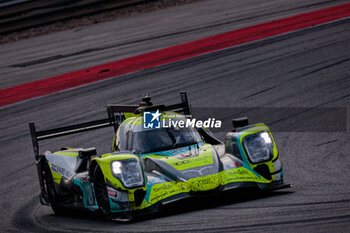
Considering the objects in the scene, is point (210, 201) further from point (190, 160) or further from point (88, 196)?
point (88, 196)

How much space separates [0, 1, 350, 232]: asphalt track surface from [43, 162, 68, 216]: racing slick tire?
0.66 ft

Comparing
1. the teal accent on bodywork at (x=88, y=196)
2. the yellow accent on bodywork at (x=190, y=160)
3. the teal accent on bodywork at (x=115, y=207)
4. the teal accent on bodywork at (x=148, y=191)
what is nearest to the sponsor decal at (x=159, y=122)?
the yellow accent on bodywork at (x=190, y=160)

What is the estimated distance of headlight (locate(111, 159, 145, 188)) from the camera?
7.04 m

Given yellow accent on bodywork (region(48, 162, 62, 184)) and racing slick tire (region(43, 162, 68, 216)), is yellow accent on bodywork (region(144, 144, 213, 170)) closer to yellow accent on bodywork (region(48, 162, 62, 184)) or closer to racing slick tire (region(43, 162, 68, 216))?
yellow accent on bodywork (region(48, 162, 62, 184))

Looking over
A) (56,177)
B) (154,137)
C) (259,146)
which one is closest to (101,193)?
(154,137)

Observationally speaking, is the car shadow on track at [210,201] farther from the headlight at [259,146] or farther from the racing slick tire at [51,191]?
the racing slick tire at [51,191]

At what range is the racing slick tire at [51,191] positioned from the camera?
9.05m

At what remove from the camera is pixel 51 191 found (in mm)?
9344

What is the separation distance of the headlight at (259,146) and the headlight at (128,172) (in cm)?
138

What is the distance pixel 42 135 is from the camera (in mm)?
9570

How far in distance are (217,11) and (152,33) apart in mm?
3102

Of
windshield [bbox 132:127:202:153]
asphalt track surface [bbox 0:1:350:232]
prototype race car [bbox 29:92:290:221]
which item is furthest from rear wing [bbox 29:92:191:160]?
asphalt track surface [bbox 0:1:350:232]

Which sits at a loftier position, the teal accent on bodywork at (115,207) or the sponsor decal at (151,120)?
the sponsor decal at (151,120)

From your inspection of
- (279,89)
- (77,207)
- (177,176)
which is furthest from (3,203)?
(279,89)
